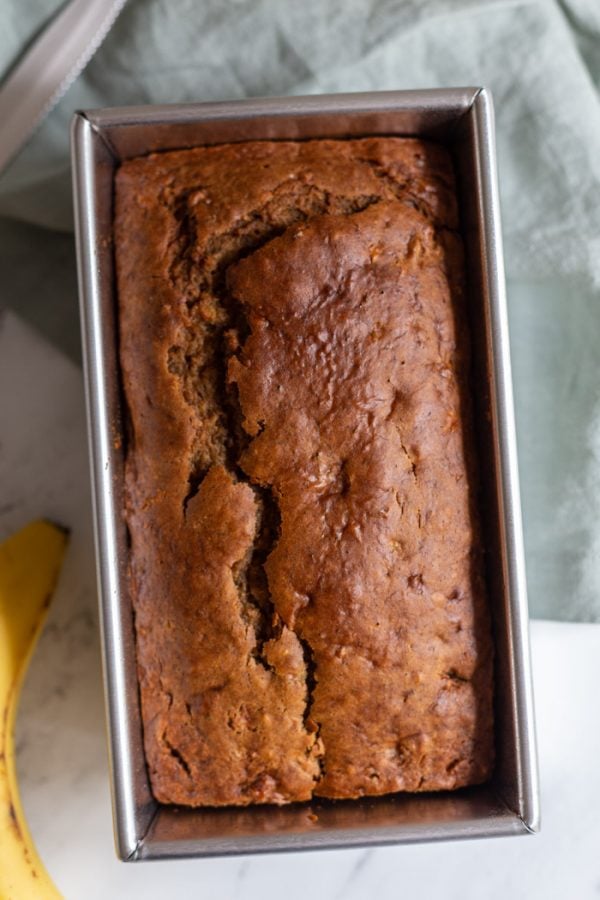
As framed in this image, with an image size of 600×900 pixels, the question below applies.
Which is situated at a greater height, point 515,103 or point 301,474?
point 515,103

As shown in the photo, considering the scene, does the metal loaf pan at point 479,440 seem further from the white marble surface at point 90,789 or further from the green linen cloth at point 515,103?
the white marble surface at point 90,789

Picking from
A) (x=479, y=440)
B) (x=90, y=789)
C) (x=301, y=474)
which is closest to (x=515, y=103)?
(x=479, y=440)

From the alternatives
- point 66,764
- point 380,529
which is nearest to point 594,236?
point 380,529

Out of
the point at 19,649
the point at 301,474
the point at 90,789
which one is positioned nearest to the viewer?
the point at 301,474

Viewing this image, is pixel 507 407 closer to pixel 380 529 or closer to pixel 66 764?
pixel 380 529

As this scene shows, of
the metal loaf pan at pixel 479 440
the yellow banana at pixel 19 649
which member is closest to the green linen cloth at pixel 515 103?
the metal loaf pan at pixel 479 440

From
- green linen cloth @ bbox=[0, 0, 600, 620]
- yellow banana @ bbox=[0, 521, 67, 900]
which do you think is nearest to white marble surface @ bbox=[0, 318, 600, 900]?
yellow banana @ bbox=[0, 521, 67, 900]

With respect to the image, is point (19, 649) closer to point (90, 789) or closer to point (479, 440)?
point (90, 789)
